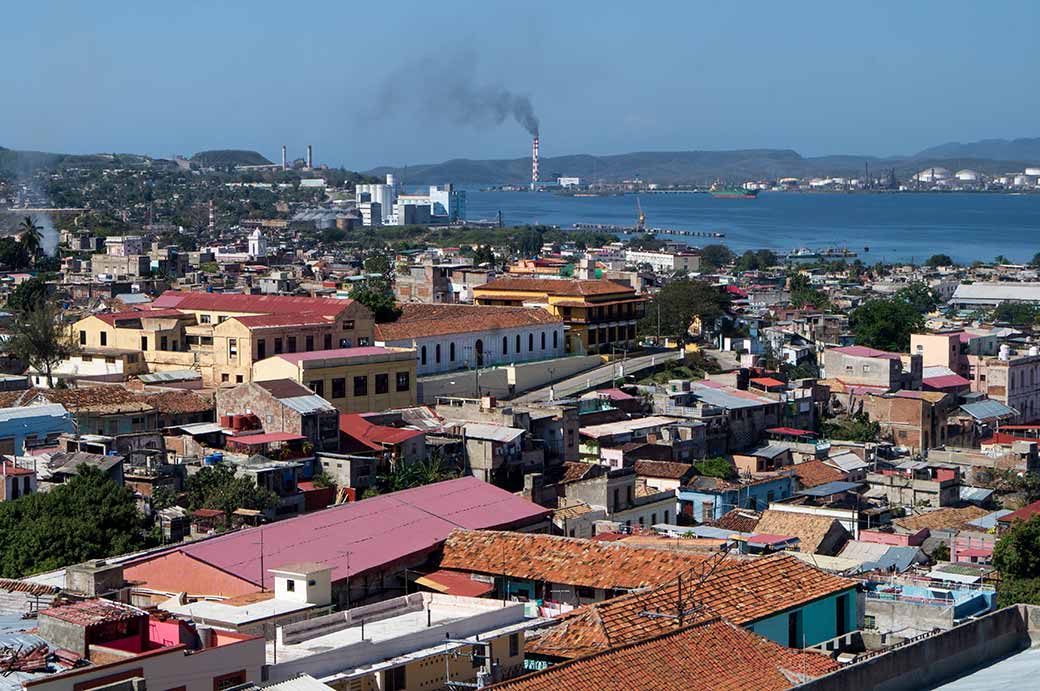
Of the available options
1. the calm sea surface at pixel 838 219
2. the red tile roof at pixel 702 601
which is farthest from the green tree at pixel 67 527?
the calm sea surface at pixel 838 219

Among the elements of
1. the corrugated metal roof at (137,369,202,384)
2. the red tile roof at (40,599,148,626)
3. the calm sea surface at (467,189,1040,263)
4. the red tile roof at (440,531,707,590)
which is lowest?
the calm sea surface at (467,189,1040,263)

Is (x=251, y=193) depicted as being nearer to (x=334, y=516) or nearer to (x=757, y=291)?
(x=757, y=291)

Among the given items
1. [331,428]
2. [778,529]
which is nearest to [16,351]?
[331,428]

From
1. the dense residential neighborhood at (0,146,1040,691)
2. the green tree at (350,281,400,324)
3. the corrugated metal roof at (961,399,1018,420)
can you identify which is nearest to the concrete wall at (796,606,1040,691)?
the dense residential neighborhood at (0,146,1040,691)

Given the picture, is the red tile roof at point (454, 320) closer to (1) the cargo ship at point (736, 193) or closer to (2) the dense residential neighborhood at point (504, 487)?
(2) the dense residential neighborhood at point (504, 487)

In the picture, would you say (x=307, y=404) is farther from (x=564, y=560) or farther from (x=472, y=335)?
(x=472, y=335)

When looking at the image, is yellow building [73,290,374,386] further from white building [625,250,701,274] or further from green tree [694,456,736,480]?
white building [625,250,701,274]

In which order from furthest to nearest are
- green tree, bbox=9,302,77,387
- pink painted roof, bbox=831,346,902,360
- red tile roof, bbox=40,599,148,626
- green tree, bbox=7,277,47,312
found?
green tree, bbox=7,277,47,312 → pink painted roof, bbox=831,346,902,360 → green tree, bbox=9,302,77,387 → red tile roof, bbox=40,599,148,626

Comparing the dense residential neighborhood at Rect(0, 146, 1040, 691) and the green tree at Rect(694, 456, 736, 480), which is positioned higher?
the dense residential neighborhood at Rect(0, 146, 1040, 691)
